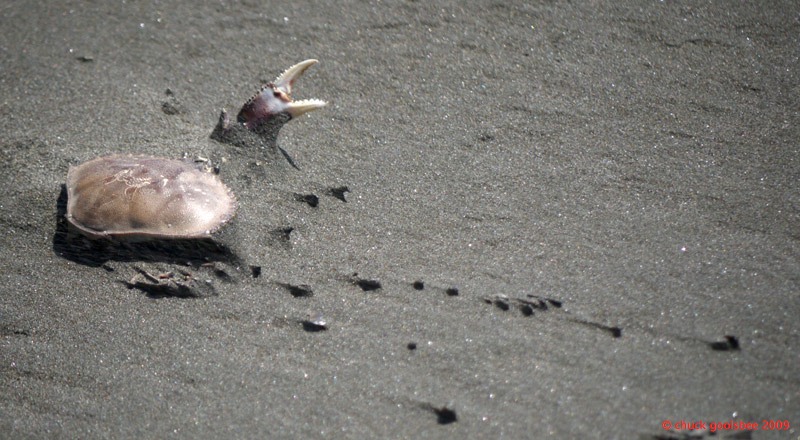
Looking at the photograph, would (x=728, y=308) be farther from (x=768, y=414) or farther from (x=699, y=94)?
(x=699, y=94)

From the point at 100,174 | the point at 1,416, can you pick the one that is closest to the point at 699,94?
the point at 100,174

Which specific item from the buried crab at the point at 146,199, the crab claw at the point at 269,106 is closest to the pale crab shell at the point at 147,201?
the buried crab at the point at 146,199

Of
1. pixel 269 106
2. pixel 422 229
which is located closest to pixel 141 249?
pixel 269 106

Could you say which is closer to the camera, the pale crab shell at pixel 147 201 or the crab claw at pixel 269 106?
the pale crab shell at pixel 147 201

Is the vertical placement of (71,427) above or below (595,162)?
below

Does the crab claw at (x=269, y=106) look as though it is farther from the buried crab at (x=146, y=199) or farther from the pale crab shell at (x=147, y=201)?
the pale crab shell at (x=147, y=201)

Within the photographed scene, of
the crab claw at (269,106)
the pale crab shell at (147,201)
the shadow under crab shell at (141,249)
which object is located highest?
the crab claw at (269,106)
